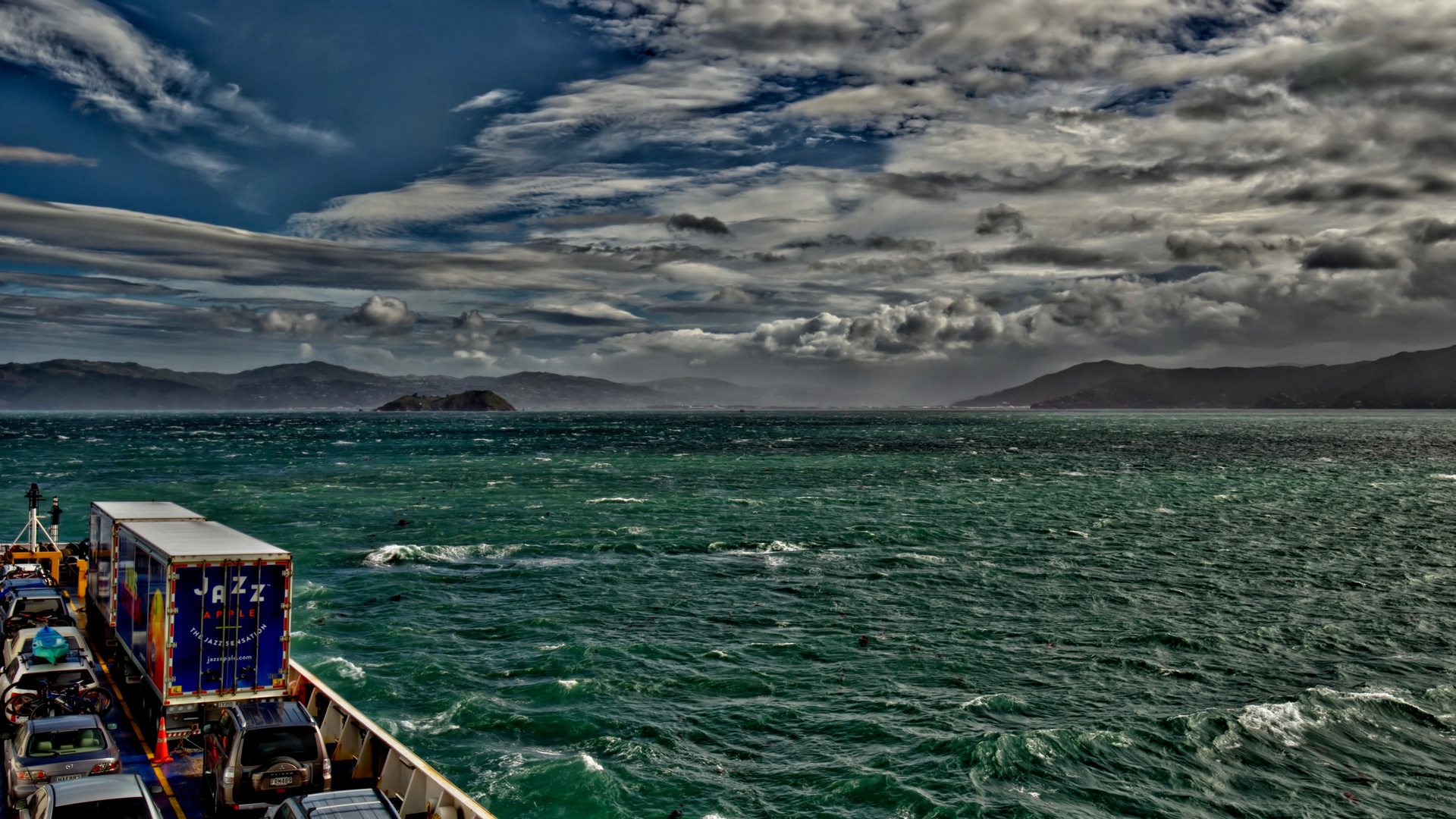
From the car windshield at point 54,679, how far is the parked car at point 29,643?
169cm

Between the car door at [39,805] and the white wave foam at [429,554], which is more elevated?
the car door at [39,805]

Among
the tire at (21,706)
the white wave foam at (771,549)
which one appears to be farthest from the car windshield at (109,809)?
the white wave foam at (771,549)

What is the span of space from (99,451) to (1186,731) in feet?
521

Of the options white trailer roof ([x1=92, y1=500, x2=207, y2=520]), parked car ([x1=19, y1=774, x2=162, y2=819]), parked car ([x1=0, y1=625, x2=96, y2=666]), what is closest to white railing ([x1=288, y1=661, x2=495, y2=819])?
parked car ([x1=19, y1=774, x2=162, y2=819])

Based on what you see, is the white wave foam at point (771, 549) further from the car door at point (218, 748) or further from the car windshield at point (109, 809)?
the car windshield at point (109, 809)

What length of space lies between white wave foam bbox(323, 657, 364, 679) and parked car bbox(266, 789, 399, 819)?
17859 millimetres

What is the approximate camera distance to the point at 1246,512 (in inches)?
2876

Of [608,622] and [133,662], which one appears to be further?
[608,622]

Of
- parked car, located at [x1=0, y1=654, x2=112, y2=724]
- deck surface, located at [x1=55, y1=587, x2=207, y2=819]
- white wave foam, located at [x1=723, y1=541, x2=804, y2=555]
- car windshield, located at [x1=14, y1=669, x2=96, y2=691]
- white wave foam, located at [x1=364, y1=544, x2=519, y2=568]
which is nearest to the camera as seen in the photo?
deck surface, located at [x1=55, y1=587, x2=207, y2=819]

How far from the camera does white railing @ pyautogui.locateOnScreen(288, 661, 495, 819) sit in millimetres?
16031

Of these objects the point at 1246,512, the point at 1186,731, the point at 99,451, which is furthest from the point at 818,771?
the point at 99,451

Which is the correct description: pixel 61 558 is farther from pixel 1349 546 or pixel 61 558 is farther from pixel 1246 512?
pixel 1246 512

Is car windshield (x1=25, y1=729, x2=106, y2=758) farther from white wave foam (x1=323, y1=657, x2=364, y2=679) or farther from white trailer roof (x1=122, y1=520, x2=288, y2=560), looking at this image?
white wave foam (x1=323, y1=657, x2=364, y2=679)

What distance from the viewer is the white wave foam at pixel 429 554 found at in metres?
50.5
